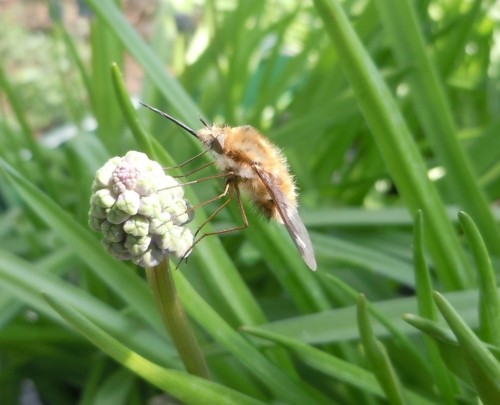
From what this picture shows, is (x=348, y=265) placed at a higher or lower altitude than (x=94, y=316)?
higher

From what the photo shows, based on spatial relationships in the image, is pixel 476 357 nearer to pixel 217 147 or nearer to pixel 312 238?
pixel 217 147

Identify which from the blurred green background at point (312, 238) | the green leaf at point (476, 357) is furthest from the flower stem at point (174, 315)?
the green leaf at point (476, 357)

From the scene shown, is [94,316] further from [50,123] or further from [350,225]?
[50,123]

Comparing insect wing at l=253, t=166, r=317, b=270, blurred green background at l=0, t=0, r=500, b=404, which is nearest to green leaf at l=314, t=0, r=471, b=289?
blurred green background at l=0, t=0, r=500, b=404

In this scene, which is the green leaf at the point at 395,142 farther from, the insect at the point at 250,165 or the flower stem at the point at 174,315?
the flower stem at the point at 174,315

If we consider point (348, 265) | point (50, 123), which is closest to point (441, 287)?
point (348, 265)

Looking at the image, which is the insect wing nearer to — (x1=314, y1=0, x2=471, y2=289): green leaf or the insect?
the insect

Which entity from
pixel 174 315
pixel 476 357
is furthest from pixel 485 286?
pixel 174 315
